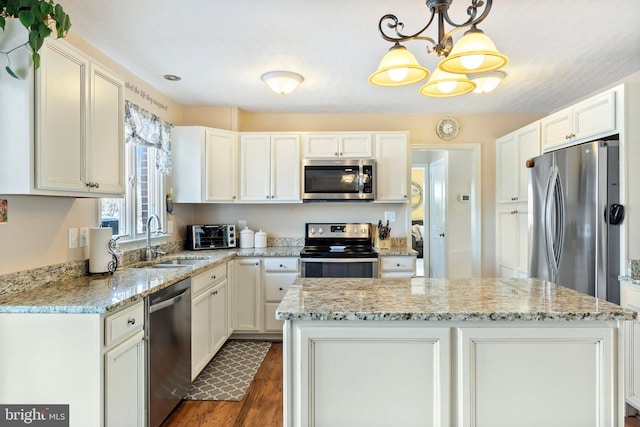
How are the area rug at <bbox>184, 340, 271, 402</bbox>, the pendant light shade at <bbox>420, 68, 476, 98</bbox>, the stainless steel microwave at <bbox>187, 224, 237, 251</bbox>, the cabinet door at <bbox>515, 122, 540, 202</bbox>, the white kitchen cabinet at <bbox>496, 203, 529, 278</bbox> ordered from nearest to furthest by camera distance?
the pendant light shade at <bbox>420, 68, 476, 98</bbox>
the area rug at <bbox>184, 340, 271, 402</bbox>
the cabinet door at <bbox>515, 122, 540, 202</bbox>
the white kitchen cabinet at <bbox>496, 203, 529, 278</bbox>
the stainless steel microwave at <bbox>187, 224, 237, 251</bbox>

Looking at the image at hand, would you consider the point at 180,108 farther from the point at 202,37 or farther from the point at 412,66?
the point at 412,66

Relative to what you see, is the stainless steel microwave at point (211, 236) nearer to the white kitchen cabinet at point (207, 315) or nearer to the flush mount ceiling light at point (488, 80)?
the white kitchen cabinet at point (207, 315)

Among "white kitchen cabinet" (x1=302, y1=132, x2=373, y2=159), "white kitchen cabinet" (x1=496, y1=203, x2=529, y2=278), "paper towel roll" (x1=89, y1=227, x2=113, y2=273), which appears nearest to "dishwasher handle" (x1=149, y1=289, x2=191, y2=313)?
"paper towel roll" (x1=89, y1=227, x2=113, y2=273)

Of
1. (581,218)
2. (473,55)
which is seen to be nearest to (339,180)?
(581,218)

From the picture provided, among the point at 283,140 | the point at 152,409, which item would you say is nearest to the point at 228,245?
the point at 283,140

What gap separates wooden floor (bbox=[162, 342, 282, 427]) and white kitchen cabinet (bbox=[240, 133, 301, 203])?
1.82 m

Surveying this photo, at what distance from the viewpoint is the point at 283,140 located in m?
3.65

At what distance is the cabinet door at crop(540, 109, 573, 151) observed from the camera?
2633 mm

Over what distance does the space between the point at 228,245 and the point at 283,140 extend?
1.27 metres

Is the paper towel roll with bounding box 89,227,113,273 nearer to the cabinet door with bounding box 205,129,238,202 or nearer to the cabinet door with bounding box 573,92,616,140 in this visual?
the cabinet door with bounding box 205,129,238,202

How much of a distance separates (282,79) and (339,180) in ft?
3.99

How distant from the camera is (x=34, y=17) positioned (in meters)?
1.38

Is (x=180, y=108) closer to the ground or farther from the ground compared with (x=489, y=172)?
farther from the ground

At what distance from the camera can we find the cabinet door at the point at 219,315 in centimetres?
288
